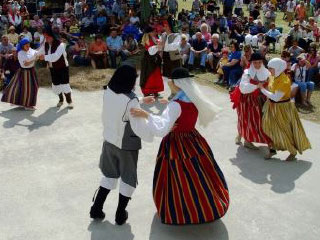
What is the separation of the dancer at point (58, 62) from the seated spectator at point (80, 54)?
319 centimetres

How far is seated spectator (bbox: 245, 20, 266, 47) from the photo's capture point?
40.2ft

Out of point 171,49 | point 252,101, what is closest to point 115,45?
point 171,49

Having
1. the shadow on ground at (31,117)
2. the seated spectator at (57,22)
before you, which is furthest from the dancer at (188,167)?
the seated spectator at (57,22)

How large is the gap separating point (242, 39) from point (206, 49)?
2.23 meters

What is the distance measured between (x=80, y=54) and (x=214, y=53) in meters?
3.37

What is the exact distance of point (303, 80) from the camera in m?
8.76

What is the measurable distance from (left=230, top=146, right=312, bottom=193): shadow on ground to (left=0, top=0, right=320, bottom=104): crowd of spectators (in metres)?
2.69

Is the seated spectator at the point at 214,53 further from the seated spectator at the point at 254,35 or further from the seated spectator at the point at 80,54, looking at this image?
the seated spectator at the point at 80,54

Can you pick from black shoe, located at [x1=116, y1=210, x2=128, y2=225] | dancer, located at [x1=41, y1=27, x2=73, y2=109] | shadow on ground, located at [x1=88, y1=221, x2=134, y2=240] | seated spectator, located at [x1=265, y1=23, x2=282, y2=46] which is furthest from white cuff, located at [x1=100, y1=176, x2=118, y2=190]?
seated spectator, located at [x1=265, y1=23, x2=282, y2=46]

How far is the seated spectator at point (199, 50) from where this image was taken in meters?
11.1

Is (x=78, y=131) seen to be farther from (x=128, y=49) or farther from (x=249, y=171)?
(x=128, y=49)

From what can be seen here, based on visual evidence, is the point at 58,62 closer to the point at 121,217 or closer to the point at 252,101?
the point at 252,101

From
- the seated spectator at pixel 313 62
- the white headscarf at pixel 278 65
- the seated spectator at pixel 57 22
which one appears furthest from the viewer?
the seated spectator at pixel 57 22

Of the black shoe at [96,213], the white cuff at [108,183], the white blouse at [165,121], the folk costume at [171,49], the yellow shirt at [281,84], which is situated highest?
the white blouse at [165,121]
